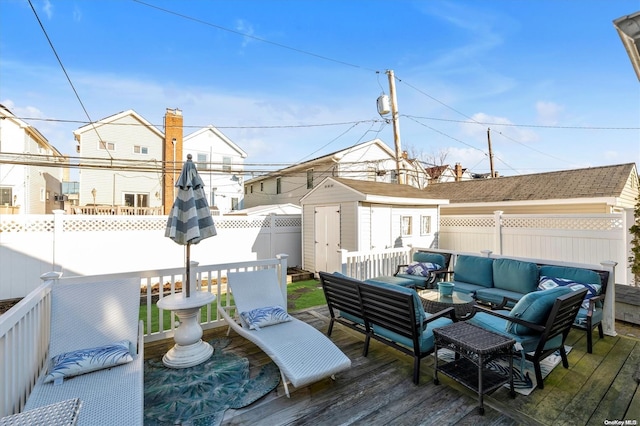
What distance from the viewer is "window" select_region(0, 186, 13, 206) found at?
46.8 feet

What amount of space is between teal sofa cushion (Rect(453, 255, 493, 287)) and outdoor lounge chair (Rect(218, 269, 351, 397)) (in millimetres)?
3522

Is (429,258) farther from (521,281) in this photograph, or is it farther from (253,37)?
(253,37)

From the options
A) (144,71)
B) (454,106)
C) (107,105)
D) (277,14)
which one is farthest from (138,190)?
(454,106)

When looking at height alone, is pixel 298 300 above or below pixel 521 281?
below

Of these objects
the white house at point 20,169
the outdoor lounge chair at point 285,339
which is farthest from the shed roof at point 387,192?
the white house at point 20,169

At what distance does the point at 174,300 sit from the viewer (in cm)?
340

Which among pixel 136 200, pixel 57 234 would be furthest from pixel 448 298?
pixel 136 200

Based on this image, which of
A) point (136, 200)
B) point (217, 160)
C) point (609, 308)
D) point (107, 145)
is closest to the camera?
point (609, 308)

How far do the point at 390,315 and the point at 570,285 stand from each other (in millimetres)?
2953

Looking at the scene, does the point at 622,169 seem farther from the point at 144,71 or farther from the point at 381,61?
the point at 144,71

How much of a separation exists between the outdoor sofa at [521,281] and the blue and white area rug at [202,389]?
11.0 ft

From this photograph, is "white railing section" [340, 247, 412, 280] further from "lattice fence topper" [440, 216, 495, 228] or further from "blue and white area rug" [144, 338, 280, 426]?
"lattice fence topper" [440, 216, 495, 228]

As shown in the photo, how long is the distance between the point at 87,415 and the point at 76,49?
33.0ft

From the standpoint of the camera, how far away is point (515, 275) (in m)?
4.83
